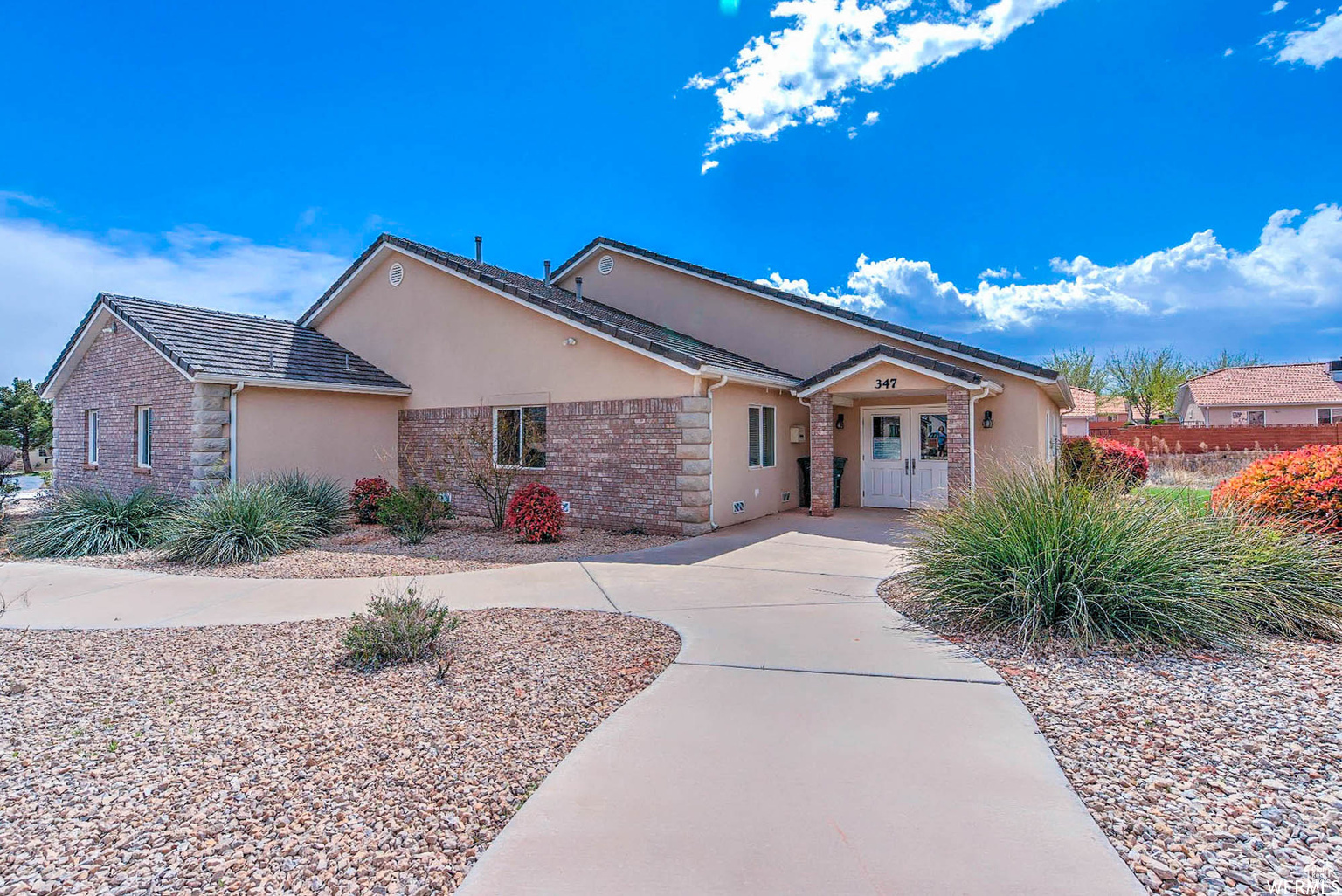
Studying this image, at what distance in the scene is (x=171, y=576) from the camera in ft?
29.1

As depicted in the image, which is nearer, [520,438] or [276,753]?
[276,753]

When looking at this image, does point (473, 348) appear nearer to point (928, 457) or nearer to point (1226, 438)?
point (928, 457)

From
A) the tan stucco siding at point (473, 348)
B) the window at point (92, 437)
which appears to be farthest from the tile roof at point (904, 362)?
the window at point (92, 437)

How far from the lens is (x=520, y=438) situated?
14.1 metres

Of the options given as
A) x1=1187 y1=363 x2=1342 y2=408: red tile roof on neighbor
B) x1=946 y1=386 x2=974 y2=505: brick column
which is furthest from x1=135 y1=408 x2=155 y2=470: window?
x1=1187 y1=363 x2=1342 y2=408: red tile roof on neighbor

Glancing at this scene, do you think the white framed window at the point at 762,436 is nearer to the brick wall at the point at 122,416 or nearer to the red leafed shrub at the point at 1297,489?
the red leafed shrub at the point at 1297,489

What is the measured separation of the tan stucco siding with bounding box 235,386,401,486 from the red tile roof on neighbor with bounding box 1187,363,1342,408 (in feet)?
145

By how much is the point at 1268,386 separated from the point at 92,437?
52.9 metres

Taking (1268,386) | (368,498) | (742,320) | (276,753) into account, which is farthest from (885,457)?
(1268,386)

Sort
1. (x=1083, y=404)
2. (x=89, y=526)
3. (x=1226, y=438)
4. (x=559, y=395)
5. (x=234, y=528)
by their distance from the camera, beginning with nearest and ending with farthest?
(x=234, y=528) < (x=89, y=526) < (x=559, y=395) < (x=1226, y=438) < (x=1083, y=404)

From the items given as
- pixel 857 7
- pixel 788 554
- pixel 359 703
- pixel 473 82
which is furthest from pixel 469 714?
pixel 473 82

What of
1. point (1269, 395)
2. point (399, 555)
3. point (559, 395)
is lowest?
point (399, 555)

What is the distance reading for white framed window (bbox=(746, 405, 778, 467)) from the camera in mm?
13664

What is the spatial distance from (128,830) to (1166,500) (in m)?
7.98
